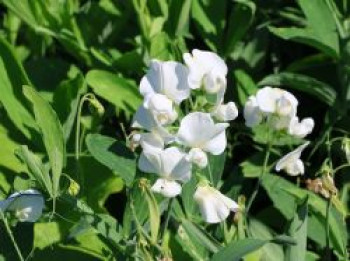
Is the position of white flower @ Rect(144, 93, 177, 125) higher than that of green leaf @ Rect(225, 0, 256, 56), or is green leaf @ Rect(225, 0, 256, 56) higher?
white flower @ Rect(144, 93, 177, 125)

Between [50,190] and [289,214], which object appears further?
[289,214]

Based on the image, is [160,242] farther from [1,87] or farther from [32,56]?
[32,56]

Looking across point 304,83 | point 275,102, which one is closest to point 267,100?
point 275,102

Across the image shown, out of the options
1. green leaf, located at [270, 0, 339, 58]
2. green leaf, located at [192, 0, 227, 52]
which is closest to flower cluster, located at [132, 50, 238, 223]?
green leaf, located at [270, 0, 339, 58]

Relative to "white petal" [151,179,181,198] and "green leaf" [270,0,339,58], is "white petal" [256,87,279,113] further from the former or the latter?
"green leaf" [270,0,339,58]

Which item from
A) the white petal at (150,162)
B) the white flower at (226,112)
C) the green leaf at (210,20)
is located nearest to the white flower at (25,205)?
the white petal at (150,162)

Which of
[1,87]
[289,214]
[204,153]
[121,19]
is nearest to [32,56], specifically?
[121,19]
